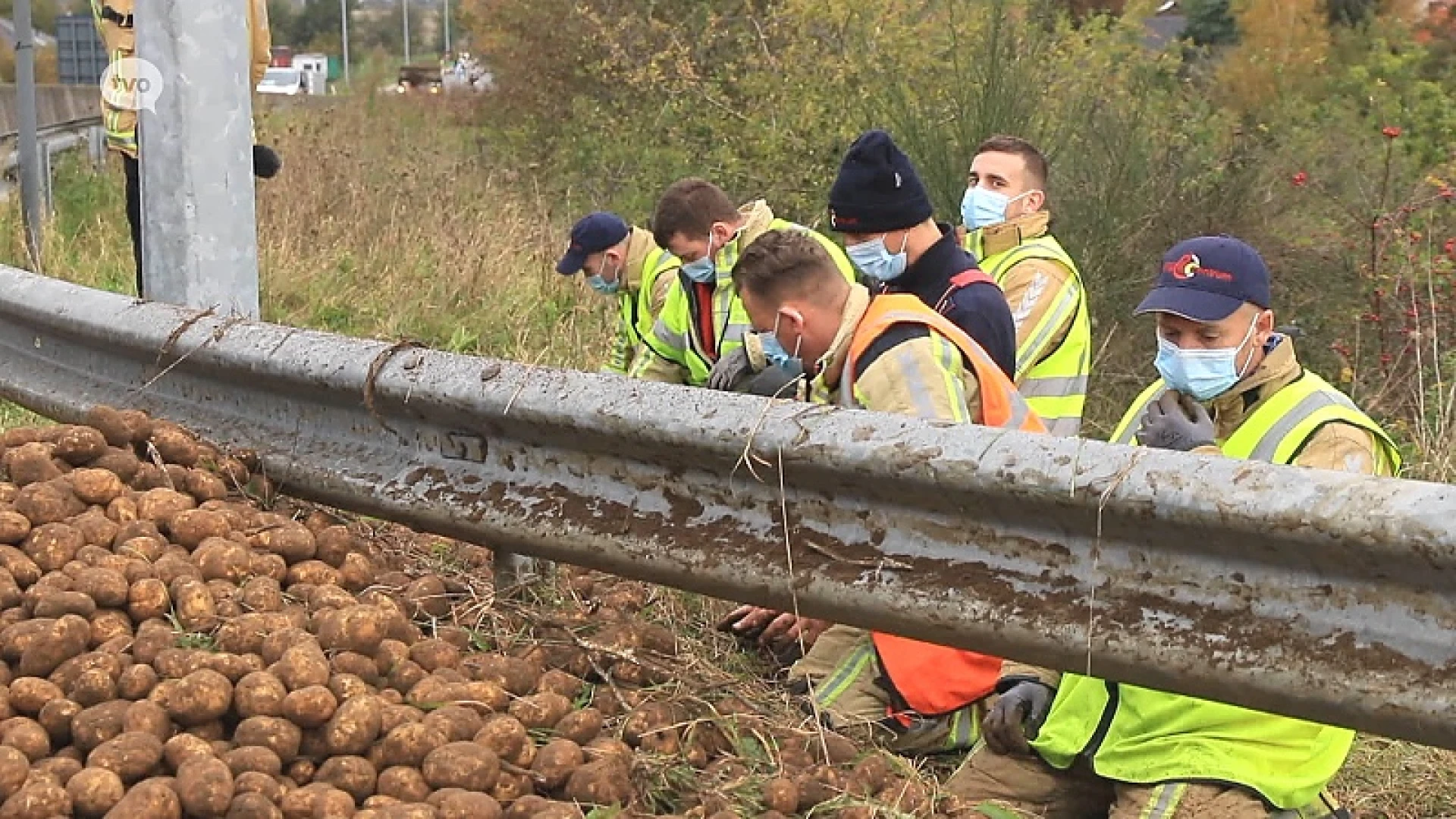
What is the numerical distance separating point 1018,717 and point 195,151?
2.69 meters

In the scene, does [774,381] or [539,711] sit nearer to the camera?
[539,711]

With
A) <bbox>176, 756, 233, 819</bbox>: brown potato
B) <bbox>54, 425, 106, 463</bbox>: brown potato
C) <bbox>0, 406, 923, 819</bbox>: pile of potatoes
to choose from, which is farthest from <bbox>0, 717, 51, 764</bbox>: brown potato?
<bbox>54, 425, 106, 463</bbox>: brown potato

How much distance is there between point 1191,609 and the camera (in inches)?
101

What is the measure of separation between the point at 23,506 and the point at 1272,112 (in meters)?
15.6

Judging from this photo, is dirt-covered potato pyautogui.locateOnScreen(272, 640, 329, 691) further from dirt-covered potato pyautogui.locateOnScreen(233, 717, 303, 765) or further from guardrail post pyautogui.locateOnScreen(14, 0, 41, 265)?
guardrail post pyautogui.locateOnScreen(14, 0, 41, 265)

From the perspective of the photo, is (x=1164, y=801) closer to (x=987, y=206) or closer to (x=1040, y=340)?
(x=1040, y=340)

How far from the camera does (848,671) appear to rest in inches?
176

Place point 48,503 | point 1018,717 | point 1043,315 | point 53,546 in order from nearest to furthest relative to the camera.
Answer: point 53,546 < point 48,503 < point 1018,717 < point 1043,315

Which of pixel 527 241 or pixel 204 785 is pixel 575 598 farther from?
pixel 527 241

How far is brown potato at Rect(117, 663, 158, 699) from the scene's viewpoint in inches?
107

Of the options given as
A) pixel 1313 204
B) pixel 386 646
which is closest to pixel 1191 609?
pixel 386 646

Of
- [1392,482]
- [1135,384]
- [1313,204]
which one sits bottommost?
[1135,384]

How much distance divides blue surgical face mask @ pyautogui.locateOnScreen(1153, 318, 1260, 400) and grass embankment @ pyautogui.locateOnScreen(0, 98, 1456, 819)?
388 cm

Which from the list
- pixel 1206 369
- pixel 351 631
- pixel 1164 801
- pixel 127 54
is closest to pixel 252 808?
pixel 351 631
